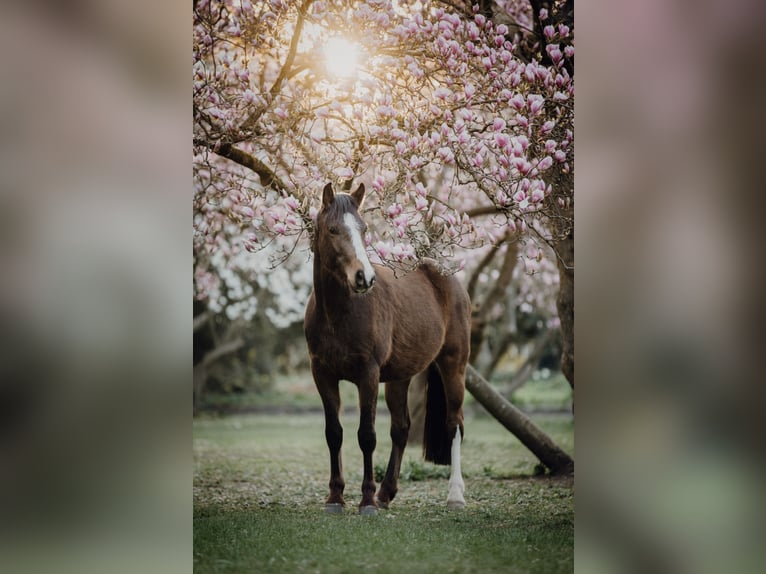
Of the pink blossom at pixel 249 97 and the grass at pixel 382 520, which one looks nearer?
the grass at pixel 382 520

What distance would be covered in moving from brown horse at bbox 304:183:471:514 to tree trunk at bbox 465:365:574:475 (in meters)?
0.98

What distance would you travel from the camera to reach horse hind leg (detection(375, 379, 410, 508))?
548cm

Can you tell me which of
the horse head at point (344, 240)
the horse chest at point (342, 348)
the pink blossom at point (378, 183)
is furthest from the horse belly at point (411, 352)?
the pink blossom at point (378, 183)

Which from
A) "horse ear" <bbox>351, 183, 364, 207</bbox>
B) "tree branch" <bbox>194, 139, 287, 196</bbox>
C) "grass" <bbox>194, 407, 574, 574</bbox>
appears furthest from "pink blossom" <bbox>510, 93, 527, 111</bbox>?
"grass" <bbox>194, 407, 574, 574</bbox>

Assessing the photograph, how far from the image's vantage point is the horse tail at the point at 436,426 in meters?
5.96

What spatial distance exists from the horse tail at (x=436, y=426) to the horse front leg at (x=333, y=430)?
999 mm

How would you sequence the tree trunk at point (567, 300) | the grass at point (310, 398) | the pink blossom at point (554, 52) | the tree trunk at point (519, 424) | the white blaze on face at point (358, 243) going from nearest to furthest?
the white blaze on face at point (358, 243)
the pink blossom at point (554, 52)
the tree trunk at point (567, 300)
the tree trunk at point (519, 424)
the grass at point (310, 398)

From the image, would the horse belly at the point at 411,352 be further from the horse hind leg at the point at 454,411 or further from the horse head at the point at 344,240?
the horse head at the point at 344,240

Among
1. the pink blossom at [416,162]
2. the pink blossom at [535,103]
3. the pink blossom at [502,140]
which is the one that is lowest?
Answer: the pink blossom at [416,162]

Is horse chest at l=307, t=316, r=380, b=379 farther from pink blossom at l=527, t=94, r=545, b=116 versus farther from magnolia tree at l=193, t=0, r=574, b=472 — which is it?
pink blossom at l=527, t=94, r=545, b=116
